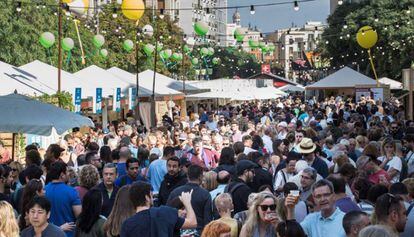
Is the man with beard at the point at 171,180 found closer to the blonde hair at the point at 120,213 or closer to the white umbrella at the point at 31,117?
the blonde hair at the point at 120,213

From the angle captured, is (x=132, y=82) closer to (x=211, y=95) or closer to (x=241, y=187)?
(x=211, y=95)

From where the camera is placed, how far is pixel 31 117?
44.0ft

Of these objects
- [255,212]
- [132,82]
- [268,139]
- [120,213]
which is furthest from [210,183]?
[132,82]

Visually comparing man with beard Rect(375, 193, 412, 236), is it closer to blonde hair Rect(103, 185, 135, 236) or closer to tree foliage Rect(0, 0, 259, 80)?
blonde hair Rect(103, 185, 135, 236)

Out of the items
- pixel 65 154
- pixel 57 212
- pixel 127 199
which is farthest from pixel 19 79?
pixel 127 199

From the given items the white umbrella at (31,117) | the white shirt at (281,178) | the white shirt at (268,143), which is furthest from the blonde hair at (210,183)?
the white shirt at (268,143)

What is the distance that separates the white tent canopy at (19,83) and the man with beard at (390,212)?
12.5 meters

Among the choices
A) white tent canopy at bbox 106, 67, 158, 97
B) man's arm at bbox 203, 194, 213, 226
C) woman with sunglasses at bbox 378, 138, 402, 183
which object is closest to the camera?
man's arm at bbox 203, 194, 213, 226

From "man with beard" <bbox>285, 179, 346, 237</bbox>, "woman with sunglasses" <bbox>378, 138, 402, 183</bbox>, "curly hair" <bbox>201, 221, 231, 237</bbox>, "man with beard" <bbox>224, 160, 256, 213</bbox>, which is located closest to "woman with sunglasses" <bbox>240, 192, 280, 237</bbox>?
"man with beard" <bbox>285, 179, 346, 237</bbox>

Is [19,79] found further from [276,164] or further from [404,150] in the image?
[404,150]

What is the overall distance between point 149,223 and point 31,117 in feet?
22.3

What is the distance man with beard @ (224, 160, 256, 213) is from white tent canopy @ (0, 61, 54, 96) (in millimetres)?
9173

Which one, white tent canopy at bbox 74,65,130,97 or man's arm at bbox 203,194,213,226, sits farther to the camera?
white tent canopy at bbox 74,65,130,97

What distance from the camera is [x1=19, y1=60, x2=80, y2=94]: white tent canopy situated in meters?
23.4
